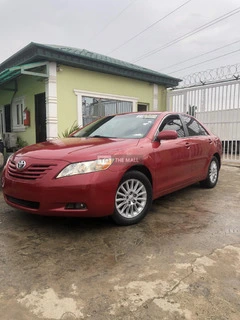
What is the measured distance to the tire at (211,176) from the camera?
17.4ft

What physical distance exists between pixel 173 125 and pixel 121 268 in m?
2.63

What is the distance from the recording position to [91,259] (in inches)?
99.1

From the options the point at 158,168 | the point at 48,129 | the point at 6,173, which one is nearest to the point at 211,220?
the point at 158,168

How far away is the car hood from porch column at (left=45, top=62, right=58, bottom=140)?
477 cm

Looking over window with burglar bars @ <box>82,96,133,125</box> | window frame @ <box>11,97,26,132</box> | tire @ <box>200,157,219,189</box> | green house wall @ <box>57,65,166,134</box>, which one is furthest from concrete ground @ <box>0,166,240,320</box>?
window frame @ <box>11,97,26,132</box>

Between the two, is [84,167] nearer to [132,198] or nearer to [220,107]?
[132,198]

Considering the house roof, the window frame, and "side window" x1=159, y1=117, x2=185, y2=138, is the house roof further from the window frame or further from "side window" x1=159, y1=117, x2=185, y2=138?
"side window" x1=159, y1=117, x2=185, y2=138

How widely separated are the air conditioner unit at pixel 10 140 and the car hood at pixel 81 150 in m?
6.57

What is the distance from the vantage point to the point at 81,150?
3.12 metres

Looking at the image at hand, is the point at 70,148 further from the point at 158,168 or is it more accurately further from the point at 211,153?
the point at 211,153

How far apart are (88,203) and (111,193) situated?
29cm

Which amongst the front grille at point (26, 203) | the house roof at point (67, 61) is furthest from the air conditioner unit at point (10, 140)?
the front grille at point (26, 203)

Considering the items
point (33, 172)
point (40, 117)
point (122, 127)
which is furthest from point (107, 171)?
point (40, 117)

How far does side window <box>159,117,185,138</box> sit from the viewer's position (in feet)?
13.4
